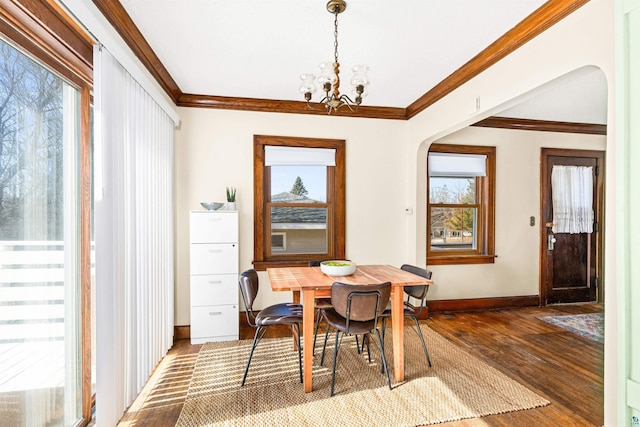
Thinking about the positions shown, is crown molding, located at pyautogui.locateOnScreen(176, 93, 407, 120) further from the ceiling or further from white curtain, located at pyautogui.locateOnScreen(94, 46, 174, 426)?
white curtain, located at pyautogui.locateOnScreen(94, 46, 174, 426)

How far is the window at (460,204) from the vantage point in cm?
440

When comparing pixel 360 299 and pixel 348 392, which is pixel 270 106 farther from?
pixel 348 392

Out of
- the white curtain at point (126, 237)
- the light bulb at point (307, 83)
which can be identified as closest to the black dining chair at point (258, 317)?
the white curtain at point (126, 237)

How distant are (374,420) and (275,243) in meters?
2.39

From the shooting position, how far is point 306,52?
269 cm

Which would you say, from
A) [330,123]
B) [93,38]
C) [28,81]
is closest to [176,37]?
[93,38]

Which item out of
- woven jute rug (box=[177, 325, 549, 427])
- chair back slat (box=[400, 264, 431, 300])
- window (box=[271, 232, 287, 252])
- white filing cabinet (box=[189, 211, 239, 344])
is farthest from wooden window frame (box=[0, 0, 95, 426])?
chair back slat (box=[400, 264, 431, 300])

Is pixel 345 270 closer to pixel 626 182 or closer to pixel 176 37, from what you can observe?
pixel 626 182

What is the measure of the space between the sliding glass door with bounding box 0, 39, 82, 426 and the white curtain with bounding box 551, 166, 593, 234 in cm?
568

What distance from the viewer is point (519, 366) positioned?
9.12 feet

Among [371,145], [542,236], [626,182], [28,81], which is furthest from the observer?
[542,236]

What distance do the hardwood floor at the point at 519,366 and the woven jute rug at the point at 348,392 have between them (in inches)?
3.7

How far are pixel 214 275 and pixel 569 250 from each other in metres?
5.06

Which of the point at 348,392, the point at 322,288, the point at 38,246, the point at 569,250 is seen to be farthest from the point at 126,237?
the point at 569,250
